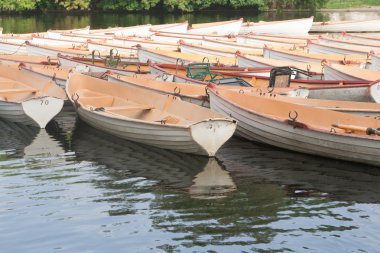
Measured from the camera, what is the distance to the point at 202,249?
1143 cm

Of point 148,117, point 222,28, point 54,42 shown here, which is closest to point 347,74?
point 148,117

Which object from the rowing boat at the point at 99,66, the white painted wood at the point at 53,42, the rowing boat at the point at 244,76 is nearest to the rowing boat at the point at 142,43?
the white painted wood at the point at 53,42

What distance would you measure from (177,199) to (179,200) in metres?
0.08

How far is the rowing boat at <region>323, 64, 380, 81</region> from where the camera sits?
22.2 meters

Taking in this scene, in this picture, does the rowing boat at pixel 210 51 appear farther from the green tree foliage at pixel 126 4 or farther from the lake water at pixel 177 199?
the green tree foliage at pixel 126 4

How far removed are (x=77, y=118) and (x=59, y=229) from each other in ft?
29.7

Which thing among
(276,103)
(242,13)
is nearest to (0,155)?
(276,103)

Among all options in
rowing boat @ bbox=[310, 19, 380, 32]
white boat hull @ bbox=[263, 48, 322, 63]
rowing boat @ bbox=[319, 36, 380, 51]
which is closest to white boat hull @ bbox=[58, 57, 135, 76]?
white boat hull @ bbox=[263, 48, 322, 63]

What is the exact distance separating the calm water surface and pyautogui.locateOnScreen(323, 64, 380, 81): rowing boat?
19.1 feet

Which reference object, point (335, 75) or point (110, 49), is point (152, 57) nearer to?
point (110, 49)

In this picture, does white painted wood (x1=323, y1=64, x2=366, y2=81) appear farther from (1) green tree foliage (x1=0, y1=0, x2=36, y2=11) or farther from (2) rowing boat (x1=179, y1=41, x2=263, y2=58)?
(1) green tree foliage (x1=0, y1=0, x2=36, y2=11)

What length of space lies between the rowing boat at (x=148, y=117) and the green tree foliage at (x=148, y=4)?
44.7 metres

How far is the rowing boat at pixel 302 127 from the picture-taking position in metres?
15.2

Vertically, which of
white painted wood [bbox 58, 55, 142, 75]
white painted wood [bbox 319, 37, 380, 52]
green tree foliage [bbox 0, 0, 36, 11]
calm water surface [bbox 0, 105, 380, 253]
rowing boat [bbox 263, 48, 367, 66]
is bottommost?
calm water surface [bbox 0, 105, 380, 253]
